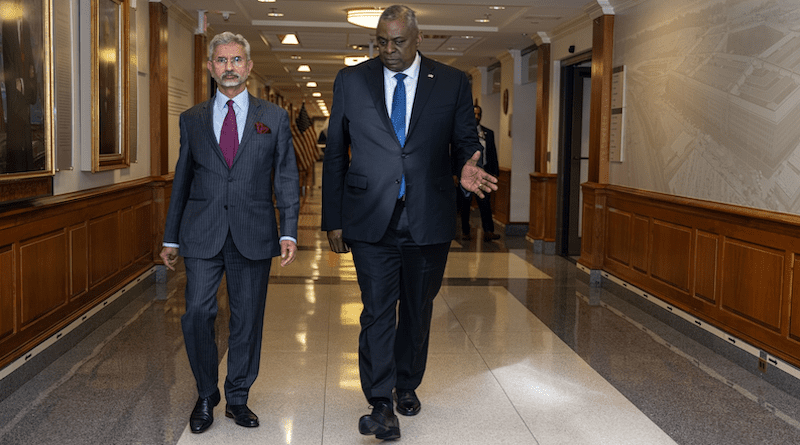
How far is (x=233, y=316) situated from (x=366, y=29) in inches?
282

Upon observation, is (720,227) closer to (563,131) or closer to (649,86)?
(649,86)

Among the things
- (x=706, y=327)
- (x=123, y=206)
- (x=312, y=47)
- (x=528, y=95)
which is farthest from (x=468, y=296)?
(x=312, y=47)

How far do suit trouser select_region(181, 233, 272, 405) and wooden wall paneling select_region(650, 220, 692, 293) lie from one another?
132 inches

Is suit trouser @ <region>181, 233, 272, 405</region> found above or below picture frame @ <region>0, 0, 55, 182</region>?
below

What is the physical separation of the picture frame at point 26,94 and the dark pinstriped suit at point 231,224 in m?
1.09

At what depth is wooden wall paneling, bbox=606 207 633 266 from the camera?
6.82 metres

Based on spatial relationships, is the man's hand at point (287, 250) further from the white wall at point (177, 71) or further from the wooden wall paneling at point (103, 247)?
the white wall at point (177, 71)

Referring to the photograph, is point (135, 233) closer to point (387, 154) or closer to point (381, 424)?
point (387, 154)

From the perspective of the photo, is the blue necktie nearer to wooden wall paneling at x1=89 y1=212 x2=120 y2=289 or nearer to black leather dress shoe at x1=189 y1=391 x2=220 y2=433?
black leather dress shoe at x1=189 y1=391 x2=220 y2=433

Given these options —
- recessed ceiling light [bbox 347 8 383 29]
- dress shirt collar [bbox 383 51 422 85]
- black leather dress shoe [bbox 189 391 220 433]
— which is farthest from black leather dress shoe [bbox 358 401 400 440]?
recessed ceiling light [bbox 347 8 383 29]

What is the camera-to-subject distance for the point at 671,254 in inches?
231

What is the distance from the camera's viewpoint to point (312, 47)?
1208cm

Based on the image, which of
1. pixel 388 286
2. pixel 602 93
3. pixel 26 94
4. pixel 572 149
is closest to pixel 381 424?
pixel 388 286

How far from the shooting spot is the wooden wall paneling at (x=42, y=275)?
4168 millimetres
